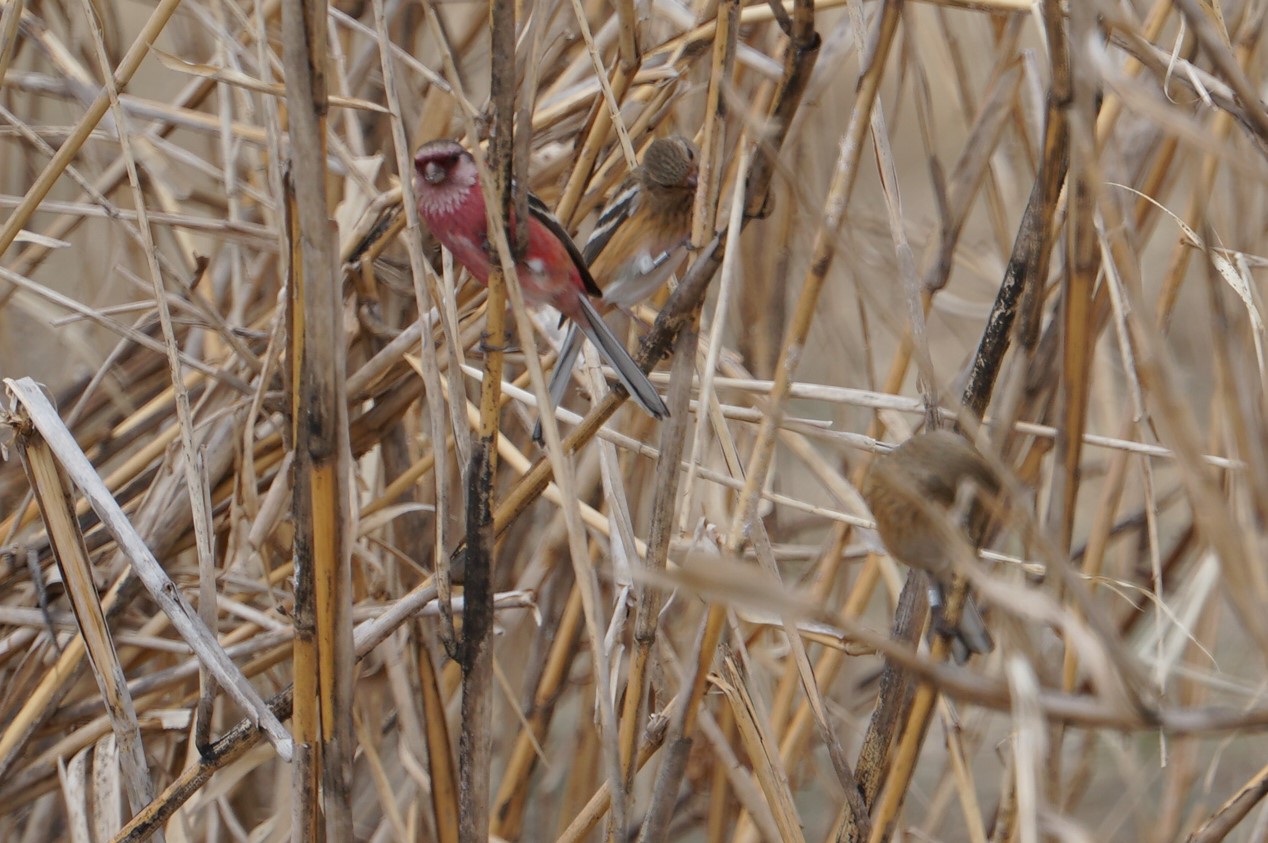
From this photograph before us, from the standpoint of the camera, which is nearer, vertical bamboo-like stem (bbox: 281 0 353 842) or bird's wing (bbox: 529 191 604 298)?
vertical bamboo-like stem (bbox: 281 0 353 842)

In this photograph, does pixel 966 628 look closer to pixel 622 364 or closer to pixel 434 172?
pixel 622 364

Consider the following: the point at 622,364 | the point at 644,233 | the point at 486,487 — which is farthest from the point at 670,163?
the point at 486,487

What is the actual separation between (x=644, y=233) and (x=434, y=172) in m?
0.30

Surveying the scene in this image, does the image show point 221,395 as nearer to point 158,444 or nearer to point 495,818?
point 158,444

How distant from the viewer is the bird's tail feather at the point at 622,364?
833mm

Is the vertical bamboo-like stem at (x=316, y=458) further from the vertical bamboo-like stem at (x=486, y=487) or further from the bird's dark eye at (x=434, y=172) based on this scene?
the bird's dark eye at (x=434, y=172)

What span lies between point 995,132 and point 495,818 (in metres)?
0.96

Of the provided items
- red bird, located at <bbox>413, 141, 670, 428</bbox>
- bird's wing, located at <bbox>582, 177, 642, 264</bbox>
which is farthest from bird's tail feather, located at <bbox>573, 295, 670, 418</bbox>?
bird's wing, located at <bbox>582, 177, 642, 264</bbox>

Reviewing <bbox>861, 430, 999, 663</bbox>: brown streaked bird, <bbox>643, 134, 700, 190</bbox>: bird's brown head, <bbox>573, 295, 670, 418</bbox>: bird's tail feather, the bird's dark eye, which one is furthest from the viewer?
<bbox>643, 134, 700, 190</bbox>: bird's brown head

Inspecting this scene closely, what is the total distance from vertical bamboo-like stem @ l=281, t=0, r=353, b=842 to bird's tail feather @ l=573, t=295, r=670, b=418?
0.21 m

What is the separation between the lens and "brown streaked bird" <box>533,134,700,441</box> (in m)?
1.13

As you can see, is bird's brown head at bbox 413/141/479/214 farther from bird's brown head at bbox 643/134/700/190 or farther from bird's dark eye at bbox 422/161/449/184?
bird's brown head at bbox 643/134/700/190

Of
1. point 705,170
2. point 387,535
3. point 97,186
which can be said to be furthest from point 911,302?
point 97,186

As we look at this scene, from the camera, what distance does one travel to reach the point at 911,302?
0.80 m
